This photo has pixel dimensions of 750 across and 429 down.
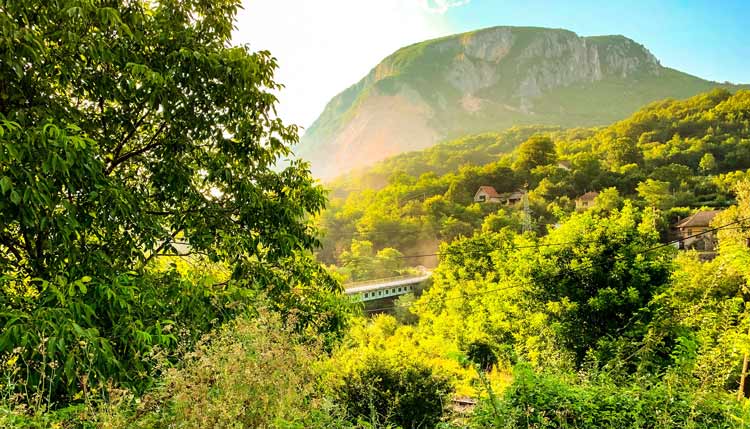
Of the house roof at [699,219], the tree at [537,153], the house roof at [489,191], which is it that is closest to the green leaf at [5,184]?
the house roof at [699,219]

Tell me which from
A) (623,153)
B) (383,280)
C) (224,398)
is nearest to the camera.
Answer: (224,398)

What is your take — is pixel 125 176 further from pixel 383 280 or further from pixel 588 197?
pixel 588 197

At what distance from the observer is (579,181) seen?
51.9 m

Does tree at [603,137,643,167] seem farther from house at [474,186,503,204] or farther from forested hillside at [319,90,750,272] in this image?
house at [474,186,503,204]

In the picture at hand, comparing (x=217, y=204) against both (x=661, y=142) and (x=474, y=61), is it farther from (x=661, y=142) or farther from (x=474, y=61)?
(x=474, y=61)

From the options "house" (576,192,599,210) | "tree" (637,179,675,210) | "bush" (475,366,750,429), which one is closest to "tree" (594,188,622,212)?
"tree" (637,179,675,210)

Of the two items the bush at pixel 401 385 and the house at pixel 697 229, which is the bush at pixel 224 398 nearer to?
the bush at pixel 401 385

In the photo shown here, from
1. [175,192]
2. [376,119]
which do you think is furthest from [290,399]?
[376,119]

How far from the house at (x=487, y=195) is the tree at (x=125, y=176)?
5608 centimetres

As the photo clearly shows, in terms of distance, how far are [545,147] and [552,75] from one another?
110 meters

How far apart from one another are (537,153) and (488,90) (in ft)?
350

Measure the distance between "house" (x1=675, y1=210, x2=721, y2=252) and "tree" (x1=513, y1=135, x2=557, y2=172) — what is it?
81.3ft

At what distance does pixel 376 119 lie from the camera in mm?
145625

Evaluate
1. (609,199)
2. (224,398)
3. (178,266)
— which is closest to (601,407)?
(224,398)
